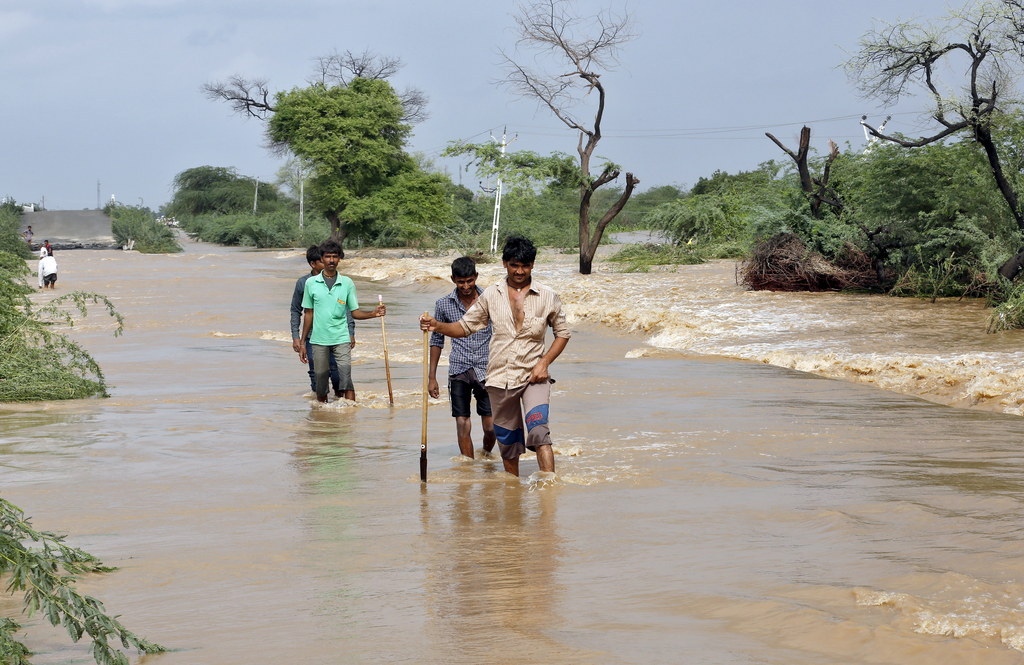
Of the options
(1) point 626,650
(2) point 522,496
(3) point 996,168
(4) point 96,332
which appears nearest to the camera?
(1) point 626,650

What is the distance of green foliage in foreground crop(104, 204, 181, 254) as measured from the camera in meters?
65.9

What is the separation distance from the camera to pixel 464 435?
821 cm

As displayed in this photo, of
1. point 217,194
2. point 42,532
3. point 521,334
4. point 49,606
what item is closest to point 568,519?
point 521,334

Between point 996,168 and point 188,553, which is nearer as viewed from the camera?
point 188,553

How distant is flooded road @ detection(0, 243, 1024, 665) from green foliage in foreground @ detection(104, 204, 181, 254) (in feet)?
179

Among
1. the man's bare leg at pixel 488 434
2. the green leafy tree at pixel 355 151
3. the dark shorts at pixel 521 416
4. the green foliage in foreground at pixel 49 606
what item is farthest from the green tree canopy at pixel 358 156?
the green foliage in foreground at pixel 49 606

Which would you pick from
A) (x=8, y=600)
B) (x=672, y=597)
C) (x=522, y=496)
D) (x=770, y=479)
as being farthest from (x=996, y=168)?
(x=8, y=600)

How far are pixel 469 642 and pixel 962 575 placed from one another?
2194 millimetres

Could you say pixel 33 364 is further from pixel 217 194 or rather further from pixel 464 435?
pixel 217 194

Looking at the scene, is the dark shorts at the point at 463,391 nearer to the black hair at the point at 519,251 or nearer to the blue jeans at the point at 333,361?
the black hair at the point at 519,251

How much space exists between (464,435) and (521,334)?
4.91 feet

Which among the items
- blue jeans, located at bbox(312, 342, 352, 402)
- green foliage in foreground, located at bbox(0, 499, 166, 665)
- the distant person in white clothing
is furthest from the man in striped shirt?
the distant person in white clothing

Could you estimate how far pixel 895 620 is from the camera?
14.4ft

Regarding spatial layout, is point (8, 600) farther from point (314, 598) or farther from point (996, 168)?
point (996, 168)
